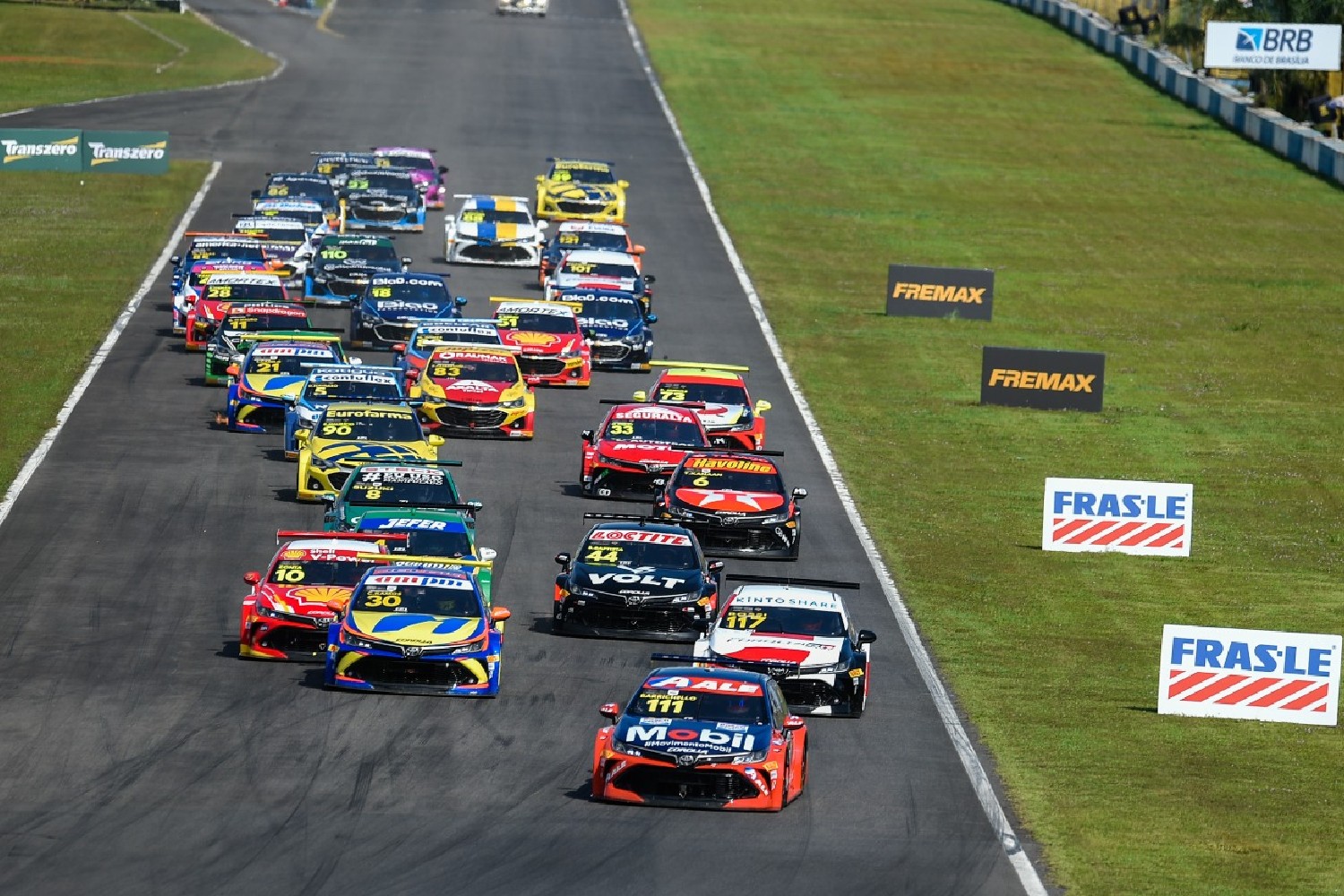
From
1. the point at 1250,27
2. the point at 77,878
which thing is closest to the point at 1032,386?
the point at 77,878

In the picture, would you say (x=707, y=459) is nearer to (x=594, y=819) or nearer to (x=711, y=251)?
(x=594, y=819)

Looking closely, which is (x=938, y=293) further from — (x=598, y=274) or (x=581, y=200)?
(x=581, y=200)

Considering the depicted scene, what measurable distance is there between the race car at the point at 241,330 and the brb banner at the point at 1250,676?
2239 centimetres

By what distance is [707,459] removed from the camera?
120 ft

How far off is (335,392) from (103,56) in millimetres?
61327

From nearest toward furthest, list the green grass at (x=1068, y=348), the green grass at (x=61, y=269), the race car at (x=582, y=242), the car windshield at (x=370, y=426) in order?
the green grass at (x=1068, y=348) → the car windshield at (x=370, y=426) → the green grass at (x=61, y=269) → the race car at (x=582, y=242)

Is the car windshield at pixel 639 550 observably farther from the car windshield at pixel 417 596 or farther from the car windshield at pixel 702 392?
the car windshield at pixel 702 392

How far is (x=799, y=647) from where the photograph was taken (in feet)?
89.7

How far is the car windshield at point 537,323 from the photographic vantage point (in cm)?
4838

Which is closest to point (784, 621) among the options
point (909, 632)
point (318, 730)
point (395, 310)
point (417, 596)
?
point (417, 596)

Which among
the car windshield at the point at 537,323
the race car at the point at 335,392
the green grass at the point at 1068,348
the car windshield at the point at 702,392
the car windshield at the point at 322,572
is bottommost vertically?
the green grass at the point at 1068,348

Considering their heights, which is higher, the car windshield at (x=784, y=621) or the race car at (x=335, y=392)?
the car windshield at (x=784, y=621)

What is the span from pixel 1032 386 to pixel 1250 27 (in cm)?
4076

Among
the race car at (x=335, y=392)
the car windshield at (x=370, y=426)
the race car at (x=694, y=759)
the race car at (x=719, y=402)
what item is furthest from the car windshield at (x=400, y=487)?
the race car at (x=694, y=759)
